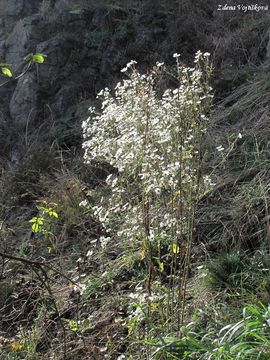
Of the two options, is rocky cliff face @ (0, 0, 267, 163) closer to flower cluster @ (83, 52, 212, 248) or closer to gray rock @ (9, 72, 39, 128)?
gray rock @ (9, 72, 39, 128)

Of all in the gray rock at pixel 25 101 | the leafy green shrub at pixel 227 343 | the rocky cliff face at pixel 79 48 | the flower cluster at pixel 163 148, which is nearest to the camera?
the leafy green shrub at pixel 227 343

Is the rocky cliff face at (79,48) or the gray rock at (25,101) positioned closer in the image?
the rocky cliff face at (79,48)

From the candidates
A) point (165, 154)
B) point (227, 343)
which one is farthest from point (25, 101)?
point (227, 343)

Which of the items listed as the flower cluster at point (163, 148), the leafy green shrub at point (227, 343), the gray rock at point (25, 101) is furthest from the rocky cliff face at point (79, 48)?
the leafy green shrub at point (227, 343)

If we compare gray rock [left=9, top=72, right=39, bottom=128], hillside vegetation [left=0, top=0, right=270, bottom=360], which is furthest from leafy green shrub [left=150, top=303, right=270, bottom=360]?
gray rock [left=9, top=72, right=39, bottom=128]

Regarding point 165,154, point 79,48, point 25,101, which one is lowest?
point 25,101

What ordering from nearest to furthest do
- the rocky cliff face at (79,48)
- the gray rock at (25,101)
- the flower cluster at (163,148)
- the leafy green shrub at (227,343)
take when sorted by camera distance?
1. the leafy green shrub at (227,343)
2. the flower cluster at (163,148)
3. the rocky cliff face at (79,48)
4. the gray rock at (25,101)

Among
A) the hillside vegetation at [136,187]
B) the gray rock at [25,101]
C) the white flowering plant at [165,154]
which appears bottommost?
the gray rock at [25,101]

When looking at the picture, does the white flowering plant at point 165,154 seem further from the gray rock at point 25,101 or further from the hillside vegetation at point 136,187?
the gray rock at point 25,101

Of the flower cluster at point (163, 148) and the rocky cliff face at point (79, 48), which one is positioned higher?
the flower cluster at point (163, 148)

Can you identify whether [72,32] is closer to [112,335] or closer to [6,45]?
[6,45]

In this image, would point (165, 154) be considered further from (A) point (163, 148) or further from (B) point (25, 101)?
(B) point (25, 101)

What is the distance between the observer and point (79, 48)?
10016 millimetres

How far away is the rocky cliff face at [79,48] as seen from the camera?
8.89m
